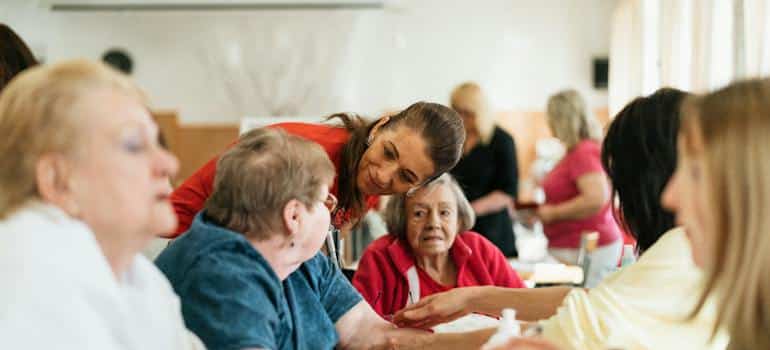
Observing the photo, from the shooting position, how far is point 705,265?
4.09 feet

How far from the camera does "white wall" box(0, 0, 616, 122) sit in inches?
387

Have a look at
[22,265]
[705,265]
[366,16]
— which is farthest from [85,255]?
[366,16]

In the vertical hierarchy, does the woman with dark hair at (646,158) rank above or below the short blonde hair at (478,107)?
above

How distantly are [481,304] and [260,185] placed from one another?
0.84 meters

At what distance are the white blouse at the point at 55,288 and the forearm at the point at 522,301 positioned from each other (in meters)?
1.16

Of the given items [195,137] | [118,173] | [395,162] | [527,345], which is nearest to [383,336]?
[395,162]

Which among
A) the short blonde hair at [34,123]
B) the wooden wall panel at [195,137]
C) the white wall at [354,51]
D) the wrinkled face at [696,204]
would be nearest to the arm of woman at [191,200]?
the short blonde hair at [34,123]

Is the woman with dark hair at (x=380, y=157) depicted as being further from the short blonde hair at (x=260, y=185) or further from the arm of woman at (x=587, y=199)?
the arm of woman at (x=587, y=199)

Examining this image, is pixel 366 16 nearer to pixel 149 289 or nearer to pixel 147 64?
pixel 147 64

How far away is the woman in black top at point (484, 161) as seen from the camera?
4.73 m

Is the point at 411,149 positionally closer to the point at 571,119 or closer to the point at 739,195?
the point at 739,195

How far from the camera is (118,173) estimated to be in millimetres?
1190

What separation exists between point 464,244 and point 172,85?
25.1 ft

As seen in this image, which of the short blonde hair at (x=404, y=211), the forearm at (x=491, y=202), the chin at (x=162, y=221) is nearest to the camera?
the chin at (x=162, y=221)
